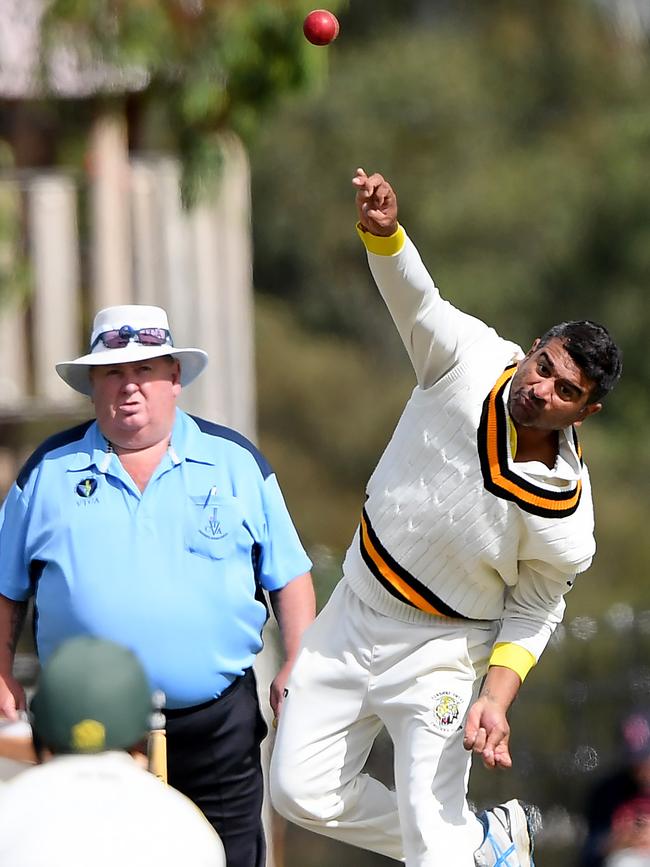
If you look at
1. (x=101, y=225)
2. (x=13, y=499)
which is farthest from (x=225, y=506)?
(x=101, y=225)

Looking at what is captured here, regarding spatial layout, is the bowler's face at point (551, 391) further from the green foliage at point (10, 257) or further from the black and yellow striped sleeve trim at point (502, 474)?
the green foliage at point (10, 257)

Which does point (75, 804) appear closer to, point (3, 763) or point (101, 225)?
point (3, 763)

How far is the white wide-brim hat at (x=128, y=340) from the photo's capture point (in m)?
5.19

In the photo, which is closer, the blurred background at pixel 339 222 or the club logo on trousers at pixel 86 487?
the club logo on trousers at pixel 86 487

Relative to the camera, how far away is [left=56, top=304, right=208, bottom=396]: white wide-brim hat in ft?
17.0

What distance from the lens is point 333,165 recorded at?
2677 cm

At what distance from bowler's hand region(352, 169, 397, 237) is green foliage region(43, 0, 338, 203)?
16.8ft

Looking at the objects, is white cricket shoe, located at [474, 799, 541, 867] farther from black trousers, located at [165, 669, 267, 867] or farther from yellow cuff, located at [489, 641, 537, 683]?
black trousers, located at [165, 669, 267, 867]

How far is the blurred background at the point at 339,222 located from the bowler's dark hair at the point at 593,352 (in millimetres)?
3501

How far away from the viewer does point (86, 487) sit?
5199 mm

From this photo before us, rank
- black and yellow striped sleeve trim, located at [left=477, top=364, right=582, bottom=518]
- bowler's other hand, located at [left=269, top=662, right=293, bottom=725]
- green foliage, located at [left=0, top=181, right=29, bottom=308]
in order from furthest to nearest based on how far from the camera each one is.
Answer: green foliage, located at [left=0, top=181, right=29, bottom=308], bowler's other hand, located at [left=269, top=662, right=293, bottom=725], black and yellow striped sleeve trim, located at [left=477, top=364, right=582, bottom=518]

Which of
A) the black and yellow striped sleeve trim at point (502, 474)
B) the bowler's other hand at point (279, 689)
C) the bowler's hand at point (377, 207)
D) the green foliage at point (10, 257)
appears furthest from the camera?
the green foliage at point (10, 257)

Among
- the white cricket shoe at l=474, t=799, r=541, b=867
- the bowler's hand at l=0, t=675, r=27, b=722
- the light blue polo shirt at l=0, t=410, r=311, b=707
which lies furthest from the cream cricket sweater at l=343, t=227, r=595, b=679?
the bowler's hand at l=0, t=675, r=27, b=722

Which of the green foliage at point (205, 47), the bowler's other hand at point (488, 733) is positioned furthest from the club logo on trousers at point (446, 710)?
the green foliage at point (205, 47)
